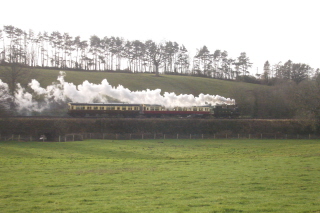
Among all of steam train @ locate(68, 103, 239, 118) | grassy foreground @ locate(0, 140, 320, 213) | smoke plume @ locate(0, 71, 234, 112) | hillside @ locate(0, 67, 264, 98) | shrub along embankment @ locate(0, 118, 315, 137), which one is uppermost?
hillside @ locate(0, 67, 264, 98)

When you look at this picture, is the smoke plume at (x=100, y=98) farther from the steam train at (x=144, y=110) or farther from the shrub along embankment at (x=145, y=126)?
the shrub along embankment at (x=145, y=126)

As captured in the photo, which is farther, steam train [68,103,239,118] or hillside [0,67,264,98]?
hillside [0,67,264,98]

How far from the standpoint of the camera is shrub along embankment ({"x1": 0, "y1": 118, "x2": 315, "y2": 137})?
48438mm

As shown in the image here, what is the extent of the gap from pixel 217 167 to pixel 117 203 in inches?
491

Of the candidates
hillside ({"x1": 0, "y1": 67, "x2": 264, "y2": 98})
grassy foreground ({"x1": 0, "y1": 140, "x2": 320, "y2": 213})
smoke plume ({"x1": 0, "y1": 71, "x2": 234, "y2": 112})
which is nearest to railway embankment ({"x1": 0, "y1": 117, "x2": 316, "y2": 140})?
smoke plume ({"x1": 0, "y1": 71, "x2": 234, "y2": 112})

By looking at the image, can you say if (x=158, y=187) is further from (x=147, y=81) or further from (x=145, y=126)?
(x=147, y=81)

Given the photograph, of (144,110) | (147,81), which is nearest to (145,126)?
(144,110)

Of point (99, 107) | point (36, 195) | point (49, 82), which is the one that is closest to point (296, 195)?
point (36, 195)

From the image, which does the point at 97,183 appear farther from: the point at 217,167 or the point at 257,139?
the point at 257,139

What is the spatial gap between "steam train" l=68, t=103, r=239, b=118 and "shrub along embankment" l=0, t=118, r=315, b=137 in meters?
5.40

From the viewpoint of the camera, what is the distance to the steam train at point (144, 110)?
5766 centimetres

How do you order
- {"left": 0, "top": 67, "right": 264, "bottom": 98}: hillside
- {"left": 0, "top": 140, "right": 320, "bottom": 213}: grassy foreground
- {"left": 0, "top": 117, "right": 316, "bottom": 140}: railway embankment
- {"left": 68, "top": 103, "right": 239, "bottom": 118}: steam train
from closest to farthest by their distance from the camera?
{"left": 0, "top": 140, "right": 320, "bottom": 213}: grassy foreground, {"left": 0, "top": 117, "right": 316, "bottom": 140}: railway embankment, {"left": 68, "top": 103, "right": 239, "bottom": 118}: steam train, {"left": 0, "top": 67, "right": 264, "bottom": 98}: hillside

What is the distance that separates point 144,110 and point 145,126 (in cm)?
689

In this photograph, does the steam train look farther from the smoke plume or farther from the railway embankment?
the railway embankment
